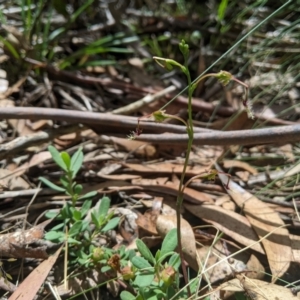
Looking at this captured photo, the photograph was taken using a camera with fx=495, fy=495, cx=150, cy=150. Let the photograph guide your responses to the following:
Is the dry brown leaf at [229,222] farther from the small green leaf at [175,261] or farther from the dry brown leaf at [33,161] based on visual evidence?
the dry brown leaf at [33,161]

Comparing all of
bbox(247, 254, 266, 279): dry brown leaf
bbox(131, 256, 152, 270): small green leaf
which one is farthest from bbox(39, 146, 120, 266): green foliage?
bbox(247, 254, 266, 279): dry brown leaf

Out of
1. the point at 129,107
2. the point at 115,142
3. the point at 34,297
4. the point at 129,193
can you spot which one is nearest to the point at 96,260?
the point at 34,297

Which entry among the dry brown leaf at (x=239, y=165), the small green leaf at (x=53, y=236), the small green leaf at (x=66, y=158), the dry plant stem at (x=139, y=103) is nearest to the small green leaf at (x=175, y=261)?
the small green leaf at (x=53, y=236)

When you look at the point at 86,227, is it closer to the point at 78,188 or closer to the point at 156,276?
the point at 78,188

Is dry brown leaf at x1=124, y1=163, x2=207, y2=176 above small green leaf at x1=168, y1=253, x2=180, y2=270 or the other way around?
the other way around

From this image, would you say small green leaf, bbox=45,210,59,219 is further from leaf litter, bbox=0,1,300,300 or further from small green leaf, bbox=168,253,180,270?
small green leaf, bbox=168,253,180,270

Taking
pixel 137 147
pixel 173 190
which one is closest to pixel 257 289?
pixel 173 190
